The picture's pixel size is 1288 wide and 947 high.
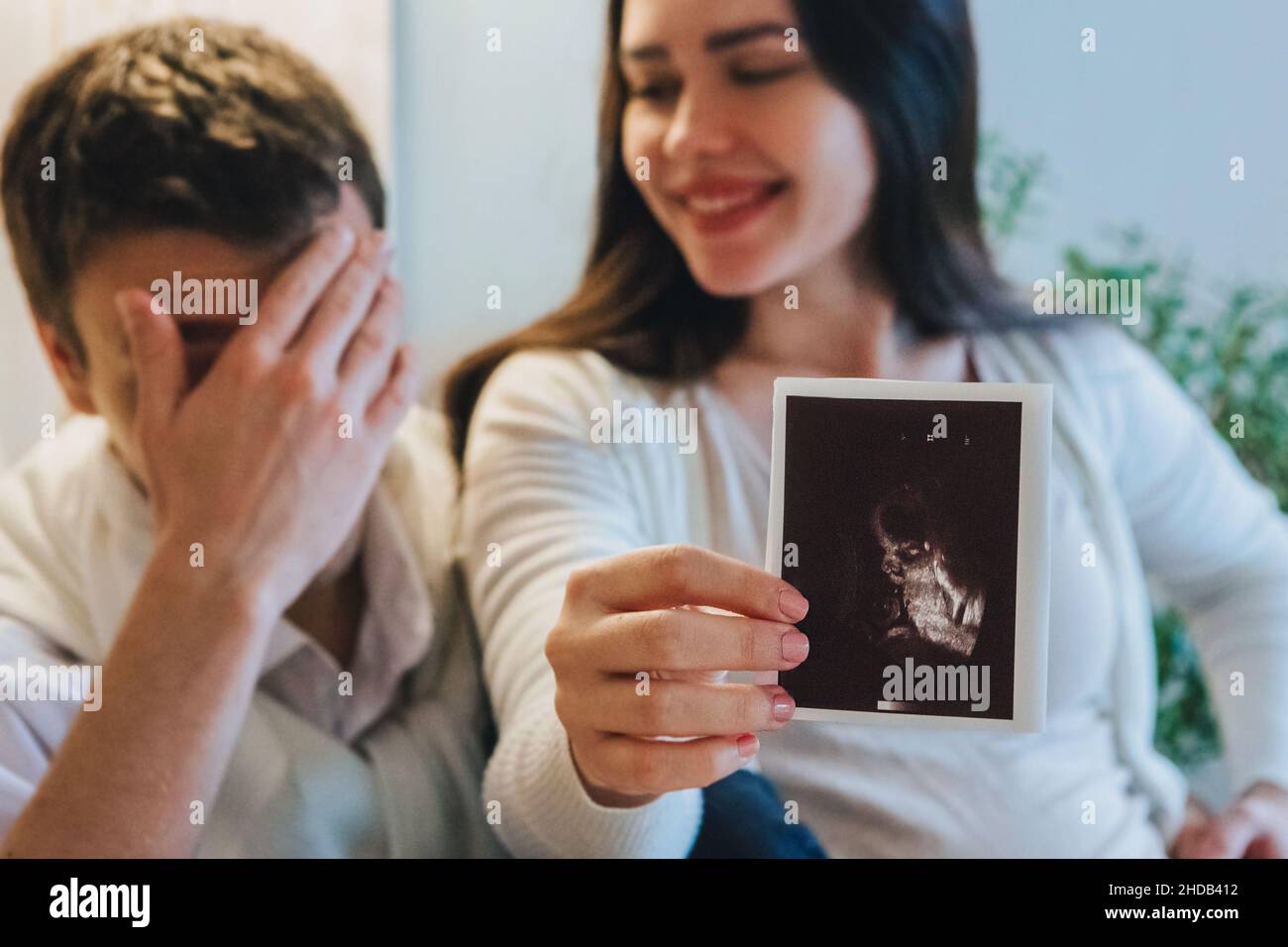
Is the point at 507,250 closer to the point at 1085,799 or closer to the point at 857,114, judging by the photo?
the point at 857,114

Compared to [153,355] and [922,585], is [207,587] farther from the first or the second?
[922,585]

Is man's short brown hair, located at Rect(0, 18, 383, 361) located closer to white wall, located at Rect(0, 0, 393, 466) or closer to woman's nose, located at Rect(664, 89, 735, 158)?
white wall, located at Rect(0, 0, 393, 466)

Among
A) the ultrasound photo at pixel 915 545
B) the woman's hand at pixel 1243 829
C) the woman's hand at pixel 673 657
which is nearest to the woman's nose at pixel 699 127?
the ultrasound photo at pixel 915 545

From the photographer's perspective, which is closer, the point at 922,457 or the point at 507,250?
the point at 922,457

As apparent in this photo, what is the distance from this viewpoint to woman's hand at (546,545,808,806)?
2.66 feet

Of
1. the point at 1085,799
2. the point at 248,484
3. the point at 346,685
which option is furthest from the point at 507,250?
the point at 1085,799

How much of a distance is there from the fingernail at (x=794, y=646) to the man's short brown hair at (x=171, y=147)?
1.77ft

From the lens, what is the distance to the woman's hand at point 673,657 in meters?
0.81

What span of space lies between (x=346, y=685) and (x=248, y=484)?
0.20 m

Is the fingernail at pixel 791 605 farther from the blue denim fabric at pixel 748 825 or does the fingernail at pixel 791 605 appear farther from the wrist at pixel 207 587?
the wrist at pixel 207 587

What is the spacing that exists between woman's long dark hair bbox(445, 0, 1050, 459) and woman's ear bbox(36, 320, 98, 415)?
0.32m

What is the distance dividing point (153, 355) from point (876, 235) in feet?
2.05

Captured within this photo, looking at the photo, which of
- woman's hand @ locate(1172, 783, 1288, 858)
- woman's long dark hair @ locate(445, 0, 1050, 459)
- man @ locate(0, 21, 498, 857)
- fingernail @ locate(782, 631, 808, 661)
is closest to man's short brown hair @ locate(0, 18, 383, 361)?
man @ locate(0, 21, 498, 857)
